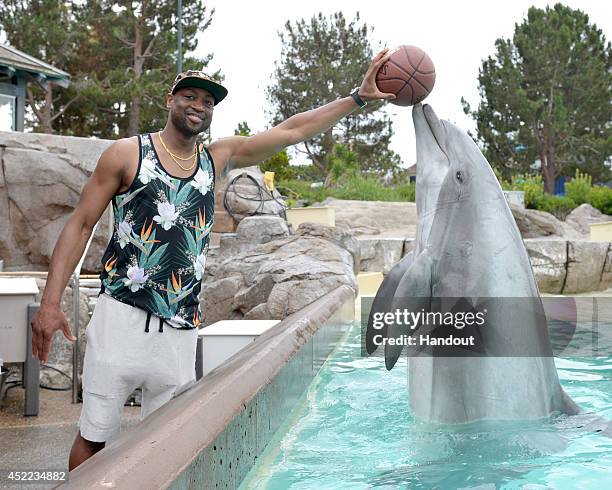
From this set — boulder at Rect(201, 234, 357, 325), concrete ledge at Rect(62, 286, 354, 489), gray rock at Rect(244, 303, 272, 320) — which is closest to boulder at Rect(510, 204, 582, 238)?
boulder at Rect(201, 234, 357, 325)

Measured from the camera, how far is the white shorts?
2.40 meters

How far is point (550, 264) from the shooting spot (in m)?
14.2

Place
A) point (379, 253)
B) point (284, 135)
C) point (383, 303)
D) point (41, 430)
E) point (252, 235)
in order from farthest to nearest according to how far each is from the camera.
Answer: point (379, 253)
point (252, 235)
point (41, 430)
point (383, 303)
point (284, 135)

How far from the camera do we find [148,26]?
3044cm

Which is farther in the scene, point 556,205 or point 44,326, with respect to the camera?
point 556,205

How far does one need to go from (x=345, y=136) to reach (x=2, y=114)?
86.9ft

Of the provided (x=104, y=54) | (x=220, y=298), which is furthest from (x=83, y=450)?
(x=104, y=54)

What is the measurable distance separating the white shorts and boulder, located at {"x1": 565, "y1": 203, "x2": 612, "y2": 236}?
22693 mm

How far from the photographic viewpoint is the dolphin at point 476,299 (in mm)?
3180

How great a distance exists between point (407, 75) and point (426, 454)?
1873 mm

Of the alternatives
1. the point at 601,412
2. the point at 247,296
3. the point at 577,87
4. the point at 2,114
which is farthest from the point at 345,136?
the point at 601,412

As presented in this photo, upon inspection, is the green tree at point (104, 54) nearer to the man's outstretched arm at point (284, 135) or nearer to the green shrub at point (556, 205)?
the green shrub at point (556, 205)

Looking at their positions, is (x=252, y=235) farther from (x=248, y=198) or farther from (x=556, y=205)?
(x=556, y=205)

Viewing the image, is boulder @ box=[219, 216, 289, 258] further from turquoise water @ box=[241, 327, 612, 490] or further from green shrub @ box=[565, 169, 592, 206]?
green shrub @ box=[565, 169, 592, 206]
